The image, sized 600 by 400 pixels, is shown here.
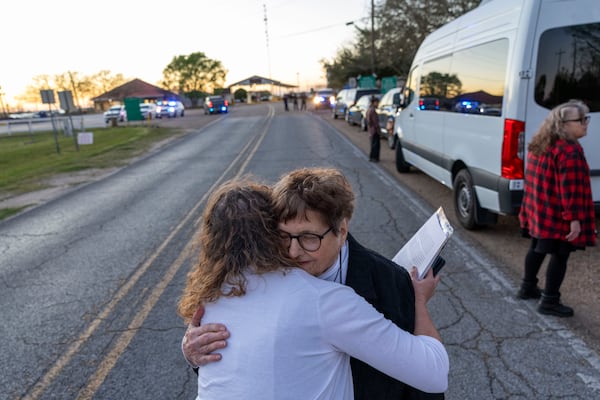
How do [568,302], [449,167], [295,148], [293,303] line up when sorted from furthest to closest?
1. [295,148]
2. [449,167]
3. [568,302]
4. [293,303]

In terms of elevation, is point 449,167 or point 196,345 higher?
point 196,345

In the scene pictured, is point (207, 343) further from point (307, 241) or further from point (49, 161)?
point (49, 161)

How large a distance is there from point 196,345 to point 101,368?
2573mm

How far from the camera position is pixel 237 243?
137 centimetres

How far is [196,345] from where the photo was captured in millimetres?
1382

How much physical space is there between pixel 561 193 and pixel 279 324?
10.3ft

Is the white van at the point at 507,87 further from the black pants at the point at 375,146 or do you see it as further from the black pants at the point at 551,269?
the black pants at the point at 375,146

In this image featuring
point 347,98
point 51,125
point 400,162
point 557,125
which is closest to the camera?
point 557,125

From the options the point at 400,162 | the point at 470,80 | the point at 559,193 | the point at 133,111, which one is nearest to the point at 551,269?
the point at 559,193

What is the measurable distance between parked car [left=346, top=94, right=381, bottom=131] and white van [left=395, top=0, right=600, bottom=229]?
13463 millimetres

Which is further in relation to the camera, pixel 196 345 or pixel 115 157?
pixel 115 157

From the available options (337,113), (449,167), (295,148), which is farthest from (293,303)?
(337,113)

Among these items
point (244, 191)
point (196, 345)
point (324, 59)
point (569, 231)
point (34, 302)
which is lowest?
point (34, 302)

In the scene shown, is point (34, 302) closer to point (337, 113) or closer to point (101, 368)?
point (101, 368)
